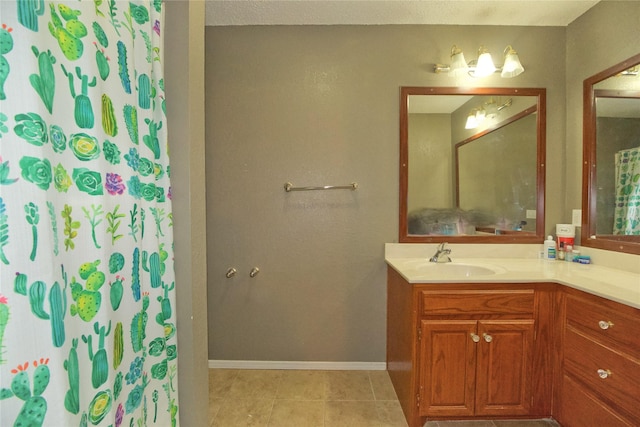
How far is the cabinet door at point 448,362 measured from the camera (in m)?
1.37

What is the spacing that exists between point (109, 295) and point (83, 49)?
1.98ft

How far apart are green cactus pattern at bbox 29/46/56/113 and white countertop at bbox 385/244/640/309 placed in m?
1.42

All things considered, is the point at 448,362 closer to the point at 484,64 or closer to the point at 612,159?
the point at 612,159

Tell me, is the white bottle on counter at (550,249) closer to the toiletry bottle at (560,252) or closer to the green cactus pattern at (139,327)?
the toiletry bottle at (560,252)

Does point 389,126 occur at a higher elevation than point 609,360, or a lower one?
higher

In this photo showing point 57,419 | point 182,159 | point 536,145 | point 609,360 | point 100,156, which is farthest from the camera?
point 536,145

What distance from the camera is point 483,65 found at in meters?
1.77

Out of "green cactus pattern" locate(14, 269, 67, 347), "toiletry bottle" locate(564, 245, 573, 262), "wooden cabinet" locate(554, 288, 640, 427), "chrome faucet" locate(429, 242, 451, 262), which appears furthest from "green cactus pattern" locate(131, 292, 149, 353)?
"toiletry bottle" locate(564, 245, 573, 262)

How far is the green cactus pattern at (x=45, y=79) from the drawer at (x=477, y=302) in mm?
1490

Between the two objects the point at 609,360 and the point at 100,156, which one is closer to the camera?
the point at 100,156

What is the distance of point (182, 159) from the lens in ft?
3.14

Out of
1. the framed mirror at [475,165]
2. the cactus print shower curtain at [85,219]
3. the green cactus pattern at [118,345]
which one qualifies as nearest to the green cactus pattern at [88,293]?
the cactus print shower curtain at [85,219]

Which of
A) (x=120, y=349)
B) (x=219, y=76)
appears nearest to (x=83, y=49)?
(x=120, y=349)

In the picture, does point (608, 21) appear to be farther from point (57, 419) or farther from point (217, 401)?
point (217, 401)
